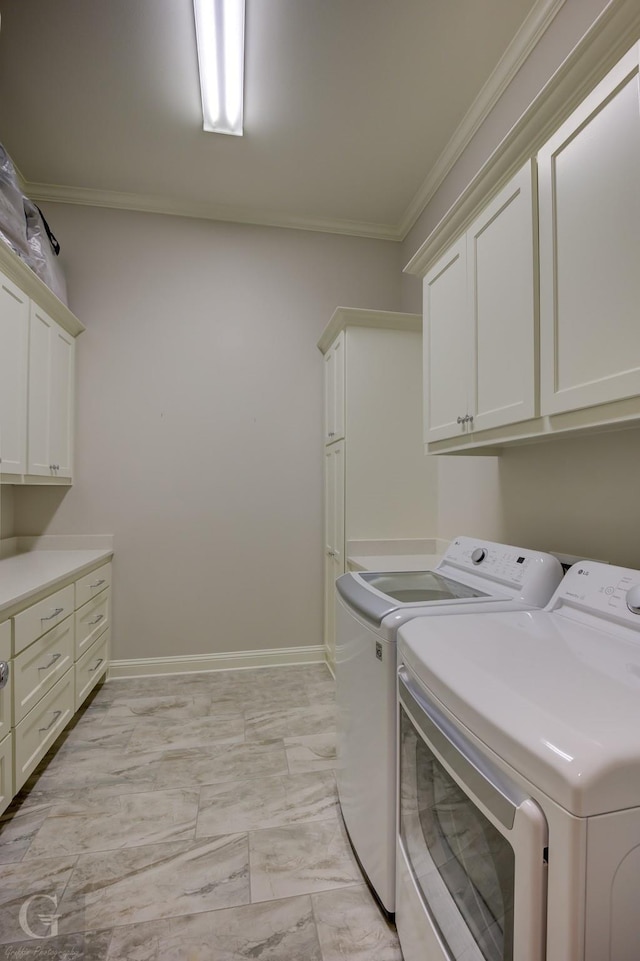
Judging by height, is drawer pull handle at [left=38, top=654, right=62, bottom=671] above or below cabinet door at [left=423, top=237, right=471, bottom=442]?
below

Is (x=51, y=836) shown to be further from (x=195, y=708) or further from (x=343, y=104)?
(x=343, y=104)

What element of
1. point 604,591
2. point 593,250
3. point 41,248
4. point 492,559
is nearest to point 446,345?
point 593,250

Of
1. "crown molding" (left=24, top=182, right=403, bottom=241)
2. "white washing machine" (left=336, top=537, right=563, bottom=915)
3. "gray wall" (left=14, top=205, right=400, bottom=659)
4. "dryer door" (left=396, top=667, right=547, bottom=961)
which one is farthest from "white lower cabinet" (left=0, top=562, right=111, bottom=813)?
"crown molding" (left=24, top=182, right=403, bottom=241)

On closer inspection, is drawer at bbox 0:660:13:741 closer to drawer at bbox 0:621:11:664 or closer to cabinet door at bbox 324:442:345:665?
drawer at bbox 0:621:11:664

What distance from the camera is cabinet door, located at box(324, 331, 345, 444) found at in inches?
106

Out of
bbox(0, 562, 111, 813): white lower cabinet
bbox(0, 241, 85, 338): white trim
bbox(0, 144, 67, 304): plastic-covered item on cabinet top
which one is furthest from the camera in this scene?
bbox(0, 144, 67, 304): plastic-covered item on cabinet top

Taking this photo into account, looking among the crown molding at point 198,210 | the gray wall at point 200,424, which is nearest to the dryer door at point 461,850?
the gray wall at point 200,424

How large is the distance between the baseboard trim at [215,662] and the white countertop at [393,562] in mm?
963

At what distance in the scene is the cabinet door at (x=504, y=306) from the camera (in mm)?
1284

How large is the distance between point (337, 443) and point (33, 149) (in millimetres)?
2414

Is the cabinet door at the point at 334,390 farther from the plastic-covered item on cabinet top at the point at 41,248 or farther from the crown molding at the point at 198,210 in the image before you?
the plastic-covered item on cabinet top at the point at 41,248

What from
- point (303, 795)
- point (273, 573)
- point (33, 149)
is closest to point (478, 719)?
point (303, 795)

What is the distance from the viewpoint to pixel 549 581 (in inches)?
53.9

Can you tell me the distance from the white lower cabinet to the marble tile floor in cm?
19
